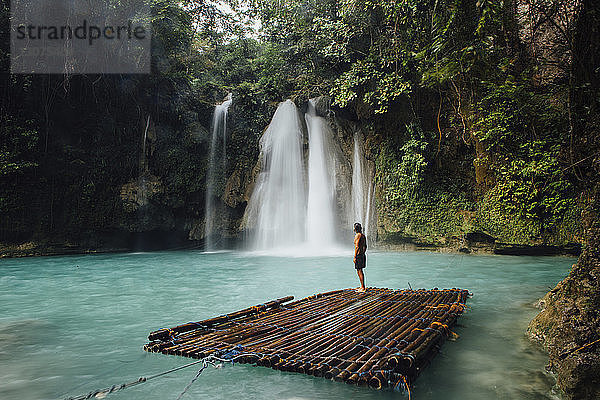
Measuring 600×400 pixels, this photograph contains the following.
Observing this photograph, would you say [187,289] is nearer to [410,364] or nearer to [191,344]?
[191,344]

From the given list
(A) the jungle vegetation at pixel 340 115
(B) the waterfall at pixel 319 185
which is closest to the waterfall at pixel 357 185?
(A) the jungle vegetation at pixel 340 115

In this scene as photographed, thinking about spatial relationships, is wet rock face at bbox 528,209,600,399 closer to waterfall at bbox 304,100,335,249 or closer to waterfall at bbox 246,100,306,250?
waterfall at bbox 304,100,335,249

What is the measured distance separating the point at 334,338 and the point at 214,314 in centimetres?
244

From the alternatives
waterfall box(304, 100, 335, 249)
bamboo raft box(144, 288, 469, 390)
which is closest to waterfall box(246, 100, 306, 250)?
waterfall box(304, 100, 335, 249)

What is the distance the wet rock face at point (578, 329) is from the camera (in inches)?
112

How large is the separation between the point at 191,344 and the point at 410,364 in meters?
2.19

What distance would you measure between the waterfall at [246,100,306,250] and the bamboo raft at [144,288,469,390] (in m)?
10.3

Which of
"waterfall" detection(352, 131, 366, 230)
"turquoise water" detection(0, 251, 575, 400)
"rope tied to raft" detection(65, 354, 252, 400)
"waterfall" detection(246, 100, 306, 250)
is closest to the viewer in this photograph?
"rope tied to raft" detection(65, 354, 252, 400)


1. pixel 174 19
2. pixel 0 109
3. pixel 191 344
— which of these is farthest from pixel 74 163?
pixel 191 344

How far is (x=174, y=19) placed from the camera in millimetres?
15641

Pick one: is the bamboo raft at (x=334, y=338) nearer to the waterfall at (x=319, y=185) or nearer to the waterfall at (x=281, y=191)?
the waterfall at (x=319, y=185)

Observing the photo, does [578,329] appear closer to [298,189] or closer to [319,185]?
[319,185]

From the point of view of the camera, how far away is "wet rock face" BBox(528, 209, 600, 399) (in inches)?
112

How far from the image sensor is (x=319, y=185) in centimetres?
1590
